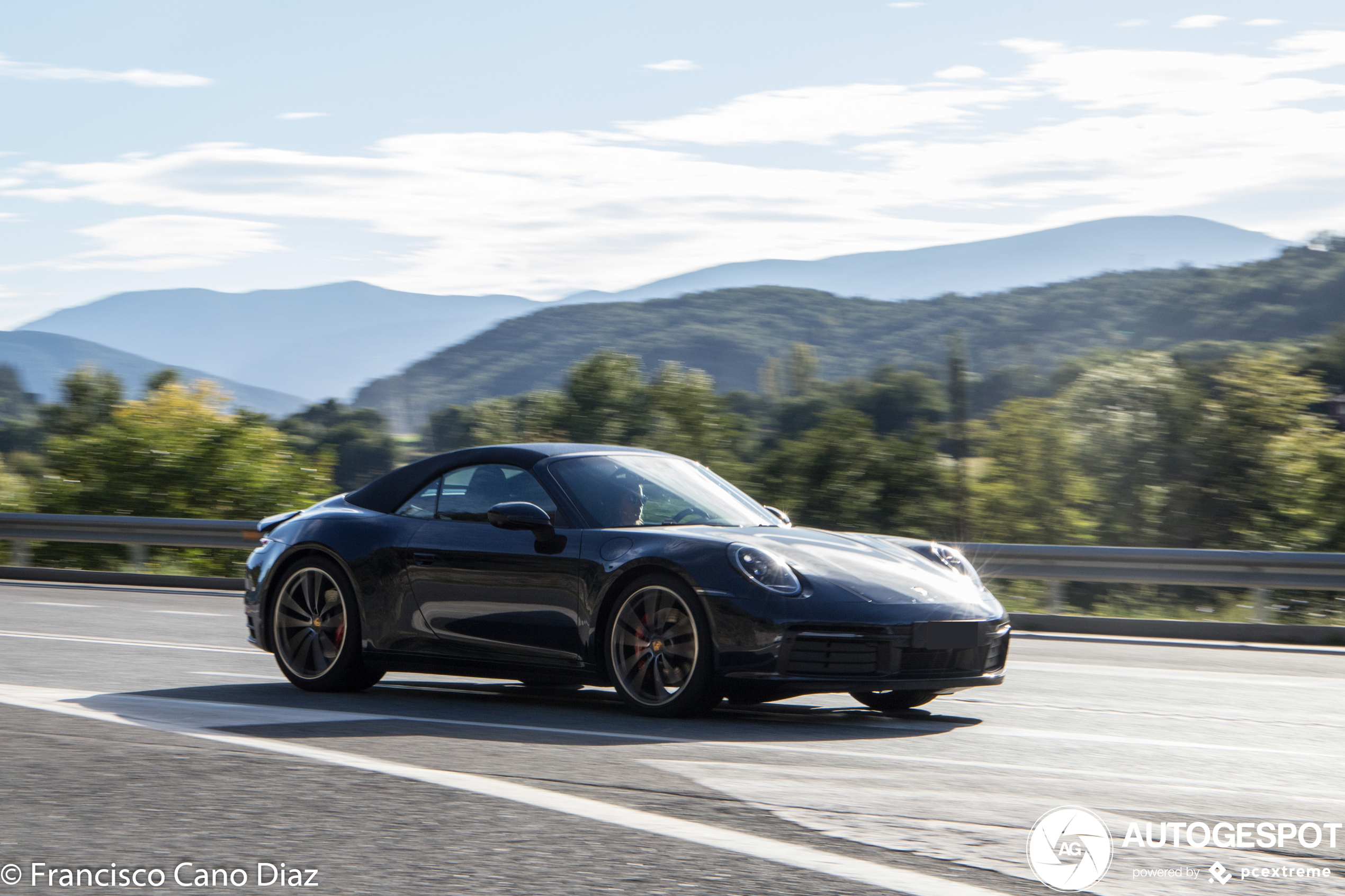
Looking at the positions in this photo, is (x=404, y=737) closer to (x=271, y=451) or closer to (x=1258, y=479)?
(x=271, y=451)

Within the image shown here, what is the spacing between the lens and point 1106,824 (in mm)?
4262

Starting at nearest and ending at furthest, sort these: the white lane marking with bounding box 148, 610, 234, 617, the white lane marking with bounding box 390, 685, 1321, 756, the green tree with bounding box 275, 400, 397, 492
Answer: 1. the white lane marking with bounding box 390, 685, 1321, 756
2. the white lane marking with bounding box 148, 610, 234, 617
3. the green tree with bounding box 275, 400, 397, 492

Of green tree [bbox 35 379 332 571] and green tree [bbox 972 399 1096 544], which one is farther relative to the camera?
green tree [bbox 972 399 1096 544]

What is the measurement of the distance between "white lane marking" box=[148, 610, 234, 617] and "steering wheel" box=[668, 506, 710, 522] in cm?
648

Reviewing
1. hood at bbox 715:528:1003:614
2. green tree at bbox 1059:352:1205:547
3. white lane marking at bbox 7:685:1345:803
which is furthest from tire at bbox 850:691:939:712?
green tree at bbox 1059:352:1205:547

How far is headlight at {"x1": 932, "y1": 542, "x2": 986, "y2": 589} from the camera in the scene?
698 centimetres

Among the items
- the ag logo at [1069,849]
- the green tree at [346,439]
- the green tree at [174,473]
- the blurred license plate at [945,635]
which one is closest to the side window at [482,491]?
the blurred license plate at [945,635]

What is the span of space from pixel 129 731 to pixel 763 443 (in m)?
23.6

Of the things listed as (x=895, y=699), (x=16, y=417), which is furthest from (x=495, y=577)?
(x=16, y=417)

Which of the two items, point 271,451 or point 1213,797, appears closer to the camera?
point 1213,797

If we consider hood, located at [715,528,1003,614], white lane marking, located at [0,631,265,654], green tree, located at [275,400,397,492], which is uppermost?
green tree, located at [275,400,397,492]

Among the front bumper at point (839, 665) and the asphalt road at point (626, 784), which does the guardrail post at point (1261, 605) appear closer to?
the asphalt road at point (626, 784)

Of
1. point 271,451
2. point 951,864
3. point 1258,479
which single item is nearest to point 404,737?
point 951,864

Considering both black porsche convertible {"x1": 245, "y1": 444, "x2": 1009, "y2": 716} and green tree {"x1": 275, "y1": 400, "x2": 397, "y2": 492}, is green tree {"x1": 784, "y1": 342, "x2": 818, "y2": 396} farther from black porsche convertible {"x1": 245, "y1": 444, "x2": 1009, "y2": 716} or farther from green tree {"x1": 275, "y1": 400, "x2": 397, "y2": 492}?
black porsche convertible {"x1": 245, "y1": 444, "x2": 1009, "y2": 716}
